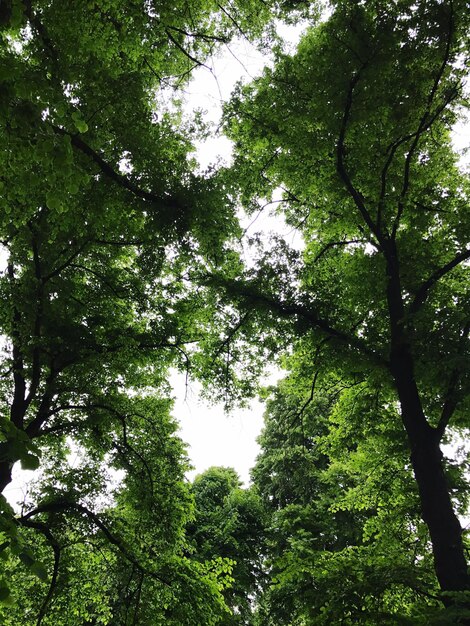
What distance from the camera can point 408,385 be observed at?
6.56 m

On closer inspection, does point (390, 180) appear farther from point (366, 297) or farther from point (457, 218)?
point (366, 297)

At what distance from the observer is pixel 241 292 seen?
761cm

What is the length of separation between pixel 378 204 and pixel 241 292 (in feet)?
9.62

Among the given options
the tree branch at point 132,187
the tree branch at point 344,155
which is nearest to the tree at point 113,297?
the tree branch at point 132,187

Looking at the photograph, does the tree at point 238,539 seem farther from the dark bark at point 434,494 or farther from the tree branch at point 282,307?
the dark bark at point 434,494

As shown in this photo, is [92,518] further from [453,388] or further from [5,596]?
[5,596]

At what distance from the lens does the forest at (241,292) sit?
5910 mm

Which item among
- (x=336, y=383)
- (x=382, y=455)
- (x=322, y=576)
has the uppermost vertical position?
(x=336, y=383)

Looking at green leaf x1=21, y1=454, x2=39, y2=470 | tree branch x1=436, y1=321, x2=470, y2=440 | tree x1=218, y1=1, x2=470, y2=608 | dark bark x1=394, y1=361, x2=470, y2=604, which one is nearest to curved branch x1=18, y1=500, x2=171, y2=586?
tree x1=218, y1=1, x2=470, y2=608

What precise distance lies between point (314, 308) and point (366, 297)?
4.25 feet

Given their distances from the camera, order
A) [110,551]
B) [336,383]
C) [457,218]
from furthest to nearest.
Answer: [336,383], [110,551], [457,218]

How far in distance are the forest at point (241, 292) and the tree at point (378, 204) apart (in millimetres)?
44

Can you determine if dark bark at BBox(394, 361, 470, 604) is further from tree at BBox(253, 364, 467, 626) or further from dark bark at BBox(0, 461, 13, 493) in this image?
dark bark at BBox(0, 461, 13, 493)

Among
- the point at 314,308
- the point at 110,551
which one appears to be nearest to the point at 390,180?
the point at 314,308
